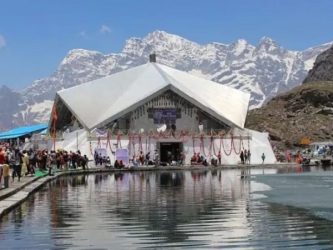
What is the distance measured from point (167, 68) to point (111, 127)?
13305mm

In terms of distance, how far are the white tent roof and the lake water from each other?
39.5 m

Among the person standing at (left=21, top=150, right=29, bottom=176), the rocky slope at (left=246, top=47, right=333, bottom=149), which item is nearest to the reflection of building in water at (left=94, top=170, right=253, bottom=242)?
the person standing at (left=21, top=150, right=29, bottom=176)

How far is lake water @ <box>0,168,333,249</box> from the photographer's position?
1273cm

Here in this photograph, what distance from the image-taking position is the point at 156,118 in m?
64.4

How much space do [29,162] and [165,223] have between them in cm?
2248

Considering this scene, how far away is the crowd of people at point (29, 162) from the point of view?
83.5 feet

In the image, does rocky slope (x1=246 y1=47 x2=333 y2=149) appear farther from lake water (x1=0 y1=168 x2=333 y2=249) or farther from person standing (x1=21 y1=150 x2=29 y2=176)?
lake water (x1=0 y1=168 x2=333 y2=249)

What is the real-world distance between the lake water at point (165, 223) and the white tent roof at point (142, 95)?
39501 millimetres

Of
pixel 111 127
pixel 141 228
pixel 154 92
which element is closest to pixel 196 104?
pixel 154 92

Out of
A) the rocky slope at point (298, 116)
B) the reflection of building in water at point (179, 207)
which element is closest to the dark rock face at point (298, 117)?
the rocky slope at point (298, 116)

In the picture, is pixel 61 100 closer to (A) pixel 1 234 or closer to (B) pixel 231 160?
(B) pixel 231 160

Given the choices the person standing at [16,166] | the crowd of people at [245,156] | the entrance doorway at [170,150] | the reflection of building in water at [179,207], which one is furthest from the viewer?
the entrance doorway at [170,150]

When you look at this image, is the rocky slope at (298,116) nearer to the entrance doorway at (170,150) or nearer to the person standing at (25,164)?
the entrance doorway at (170,150)

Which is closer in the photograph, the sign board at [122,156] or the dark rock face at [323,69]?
the sign board at [122,156]
